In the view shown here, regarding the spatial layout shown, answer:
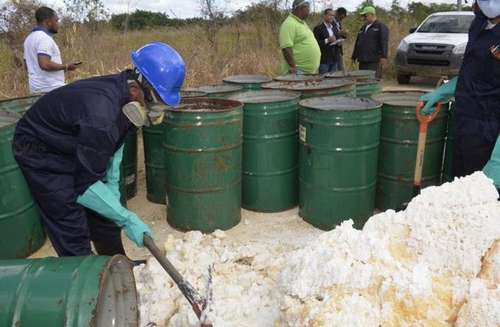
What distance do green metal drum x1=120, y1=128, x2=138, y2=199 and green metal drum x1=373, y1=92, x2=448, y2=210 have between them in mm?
2357

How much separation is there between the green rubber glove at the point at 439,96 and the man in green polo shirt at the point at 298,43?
244 cm

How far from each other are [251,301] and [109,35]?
801 cm

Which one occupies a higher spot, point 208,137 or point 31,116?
point 31,116

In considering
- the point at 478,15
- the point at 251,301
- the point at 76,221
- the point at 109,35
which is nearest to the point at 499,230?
the point at 251,301

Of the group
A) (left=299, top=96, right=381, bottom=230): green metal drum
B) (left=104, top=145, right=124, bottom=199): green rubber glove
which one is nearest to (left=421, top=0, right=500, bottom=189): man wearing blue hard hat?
(left=299, top=96, right=381, bottom=230): green metal drum

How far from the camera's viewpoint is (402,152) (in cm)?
403

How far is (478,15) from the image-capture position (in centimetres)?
326

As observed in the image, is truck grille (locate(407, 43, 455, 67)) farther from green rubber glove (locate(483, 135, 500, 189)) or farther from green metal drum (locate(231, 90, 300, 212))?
green rubber glove (locate(483, 135, 500, 189))

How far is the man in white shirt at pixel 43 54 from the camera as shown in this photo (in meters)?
4.73

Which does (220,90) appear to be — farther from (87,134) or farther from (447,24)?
(447,24)

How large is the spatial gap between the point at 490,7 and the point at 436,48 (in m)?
8.00

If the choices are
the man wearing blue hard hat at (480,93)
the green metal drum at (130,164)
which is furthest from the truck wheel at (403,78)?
the green metal drum at (130,164)

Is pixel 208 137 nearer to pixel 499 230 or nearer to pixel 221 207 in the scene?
pixel 221 207

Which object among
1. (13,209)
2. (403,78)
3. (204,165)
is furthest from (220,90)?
(403,78)
